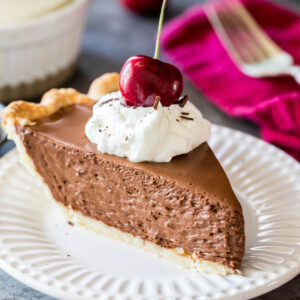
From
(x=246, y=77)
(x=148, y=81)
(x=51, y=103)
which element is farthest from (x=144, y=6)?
(x=148, y=81)

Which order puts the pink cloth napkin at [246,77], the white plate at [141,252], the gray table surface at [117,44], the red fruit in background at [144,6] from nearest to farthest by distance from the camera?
the white plate at [141,252] → the pink cloth napkin at [246,77] → the gray table surface at [117,44] → the red fruit in background at [144,6]

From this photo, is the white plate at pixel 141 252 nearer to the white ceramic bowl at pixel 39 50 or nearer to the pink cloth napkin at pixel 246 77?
the pink cloth napkin at pixel 246 77

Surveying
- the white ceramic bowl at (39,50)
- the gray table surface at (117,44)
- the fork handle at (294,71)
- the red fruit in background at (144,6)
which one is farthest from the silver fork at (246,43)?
the white ceramic bowl at (39,50)

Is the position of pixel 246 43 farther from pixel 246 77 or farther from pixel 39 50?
pixel 39 50

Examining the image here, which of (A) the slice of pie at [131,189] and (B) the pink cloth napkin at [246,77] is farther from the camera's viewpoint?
(B) the pink cloth napkin at [246,77]

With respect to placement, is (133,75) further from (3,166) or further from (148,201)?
(3,166)

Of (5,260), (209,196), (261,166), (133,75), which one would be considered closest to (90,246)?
(5,260)
